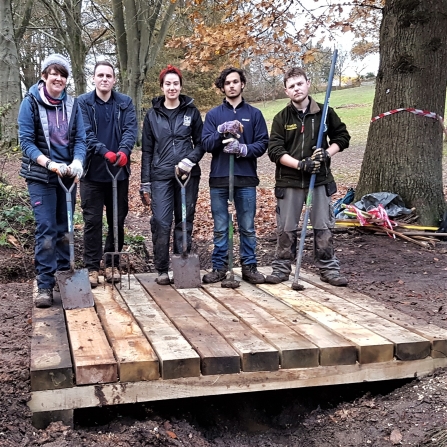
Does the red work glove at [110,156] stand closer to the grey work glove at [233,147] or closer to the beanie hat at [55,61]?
the beanie hat at [55,61]

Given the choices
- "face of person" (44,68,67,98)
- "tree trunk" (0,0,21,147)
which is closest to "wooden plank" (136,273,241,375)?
"face of person" (44,68,67,98)

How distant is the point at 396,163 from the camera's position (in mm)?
7426

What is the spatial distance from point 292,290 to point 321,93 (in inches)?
1458

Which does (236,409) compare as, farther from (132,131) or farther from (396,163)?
(396,163)

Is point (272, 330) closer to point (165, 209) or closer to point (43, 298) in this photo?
point (165, 209)

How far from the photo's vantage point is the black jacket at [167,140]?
16.4ft

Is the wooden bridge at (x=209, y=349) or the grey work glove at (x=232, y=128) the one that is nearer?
the wooden bridge at (x=209, y=349)

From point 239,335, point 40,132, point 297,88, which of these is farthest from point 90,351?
point 297,88

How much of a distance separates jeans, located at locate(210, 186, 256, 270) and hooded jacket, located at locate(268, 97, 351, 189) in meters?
0.36

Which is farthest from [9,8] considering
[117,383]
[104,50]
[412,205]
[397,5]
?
[104,50]

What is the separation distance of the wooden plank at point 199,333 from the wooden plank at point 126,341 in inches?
11.6

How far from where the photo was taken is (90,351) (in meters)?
3.45

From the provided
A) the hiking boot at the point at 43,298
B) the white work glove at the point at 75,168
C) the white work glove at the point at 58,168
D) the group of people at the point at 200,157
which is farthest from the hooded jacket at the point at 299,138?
the hiking boot at the point at 43,298

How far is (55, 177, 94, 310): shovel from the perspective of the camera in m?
4.36
